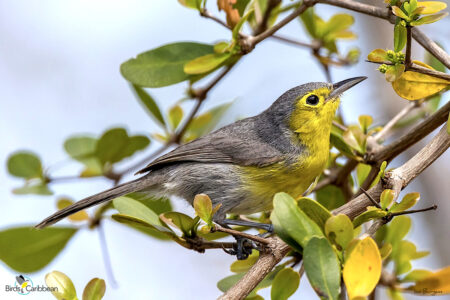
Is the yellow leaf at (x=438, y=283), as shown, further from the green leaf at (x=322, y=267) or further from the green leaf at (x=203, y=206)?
the green leaf at (x=203, y=206)

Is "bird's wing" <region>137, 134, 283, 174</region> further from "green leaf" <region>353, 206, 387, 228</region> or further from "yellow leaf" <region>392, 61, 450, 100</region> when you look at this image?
"green leaf" <region>353, 206, 387, 228</region>

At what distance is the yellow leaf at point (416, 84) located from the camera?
92.2 inches

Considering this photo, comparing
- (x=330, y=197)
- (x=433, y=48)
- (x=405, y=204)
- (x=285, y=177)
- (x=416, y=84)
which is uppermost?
(x=433, y=48)

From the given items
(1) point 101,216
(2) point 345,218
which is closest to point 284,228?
(2) point 345,218

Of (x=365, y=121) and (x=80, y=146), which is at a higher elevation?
(x=80, y=146)

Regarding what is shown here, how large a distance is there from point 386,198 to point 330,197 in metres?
1.12

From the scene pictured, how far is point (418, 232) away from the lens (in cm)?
554

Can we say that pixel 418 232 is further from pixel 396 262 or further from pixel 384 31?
pixel 396 262

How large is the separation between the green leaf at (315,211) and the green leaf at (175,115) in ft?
6.15

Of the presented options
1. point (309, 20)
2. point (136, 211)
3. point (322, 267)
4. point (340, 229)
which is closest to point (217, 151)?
point (309, 20)

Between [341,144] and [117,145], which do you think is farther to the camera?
[117,145]

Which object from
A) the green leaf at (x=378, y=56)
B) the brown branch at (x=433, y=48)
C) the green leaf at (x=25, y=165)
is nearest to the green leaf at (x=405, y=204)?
the green leaf at (x=378, y=56)

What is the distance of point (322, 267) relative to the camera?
1.82m

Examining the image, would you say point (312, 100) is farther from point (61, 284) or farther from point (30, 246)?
point (61, 284)
